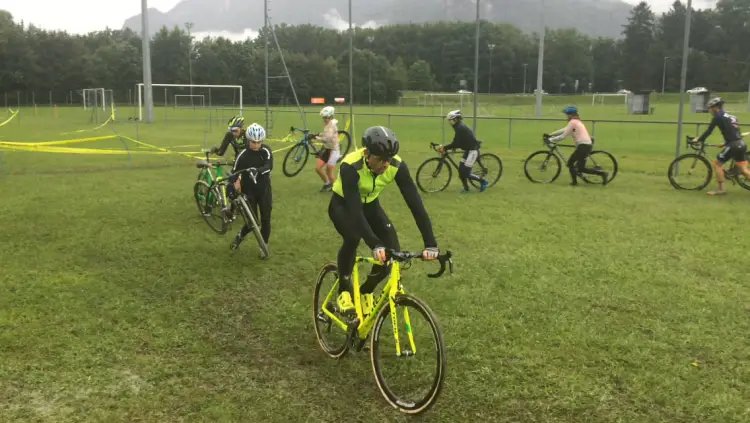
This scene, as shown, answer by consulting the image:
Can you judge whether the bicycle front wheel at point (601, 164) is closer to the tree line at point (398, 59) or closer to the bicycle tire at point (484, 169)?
the bicycle tire at point (484, 169)

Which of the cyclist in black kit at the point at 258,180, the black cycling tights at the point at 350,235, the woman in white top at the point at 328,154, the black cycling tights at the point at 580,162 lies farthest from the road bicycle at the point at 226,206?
the black cycling tights at the point at 580,162

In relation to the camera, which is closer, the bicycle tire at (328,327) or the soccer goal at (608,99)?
the bicycle tire at (328,327)

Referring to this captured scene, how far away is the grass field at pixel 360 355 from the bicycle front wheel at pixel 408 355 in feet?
0.57

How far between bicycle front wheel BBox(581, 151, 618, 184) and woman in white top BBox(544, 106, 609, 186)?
25 cm

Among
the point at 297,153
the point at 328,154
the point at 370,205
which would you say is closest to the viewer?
the point at 370,205

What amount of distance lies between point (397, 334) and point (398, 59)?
295 feet

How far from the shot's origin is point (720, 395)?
4461 mm

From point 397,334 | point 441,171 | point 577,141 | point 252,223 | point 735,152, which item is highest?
point 577,141

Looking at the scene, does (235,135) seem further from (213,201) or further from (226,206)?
(226,206)

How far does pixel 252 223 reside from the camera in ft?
26.2

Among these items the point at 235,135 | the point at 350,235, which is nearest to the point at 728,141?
the point at 235,135

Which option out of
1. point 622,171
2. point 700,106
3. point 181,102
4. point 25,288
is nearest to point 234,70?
point 181,102

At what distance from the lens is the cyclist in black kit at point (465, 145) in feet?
42.9

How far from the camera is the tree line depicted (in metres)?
76.8
